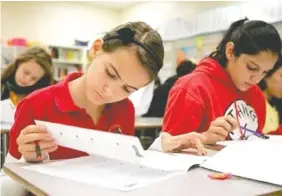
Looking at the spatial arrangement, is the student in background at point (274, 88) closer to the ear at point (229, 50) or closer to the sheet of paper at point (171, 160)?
the ear at point (229, 50)

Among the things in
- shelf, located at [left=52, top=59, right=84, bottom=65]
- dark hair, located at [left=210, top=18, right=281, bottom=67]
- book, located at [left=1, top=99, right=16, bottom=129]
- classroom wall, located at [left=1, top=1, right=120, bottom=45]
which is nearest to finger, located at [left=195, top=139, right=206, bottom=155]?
dark hair, located at [left=210, top=18, right=281, bottom=67]

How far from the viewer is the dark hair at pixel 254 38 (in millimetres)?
1281

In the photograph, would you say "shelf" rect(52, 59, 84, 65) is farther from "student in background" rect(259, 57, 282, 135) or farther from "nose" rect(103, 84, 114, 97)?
"nose" rect(103, 84, 114, 97)

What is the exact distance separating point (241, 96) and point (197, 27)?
3.84 m

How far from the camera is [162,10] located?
634cm

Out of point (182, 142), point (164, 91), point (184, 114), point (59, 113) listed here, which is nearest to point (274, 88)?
point (184, 114)

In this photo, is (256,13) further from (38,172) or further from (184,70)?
(38,172)

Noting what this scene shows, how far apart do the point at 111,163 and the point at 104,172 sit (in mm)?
79

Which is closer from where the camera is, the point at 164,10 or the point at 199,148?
the point at 199,148

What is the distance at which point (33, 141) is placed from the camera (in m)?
0.81

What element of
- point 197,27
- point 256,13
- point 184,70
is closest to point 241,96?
point 184,70

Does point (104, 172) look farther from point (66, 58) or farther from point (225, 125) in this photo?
point (66, 58)

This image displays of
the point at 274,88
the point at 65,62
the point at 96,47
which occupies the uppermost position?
the point at 96,47

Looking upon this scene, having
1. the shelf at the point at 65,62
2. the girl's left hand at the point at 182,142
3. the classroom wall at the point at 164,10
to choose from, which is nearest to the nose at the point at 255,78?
the girl's left hand at the point at 182,142
